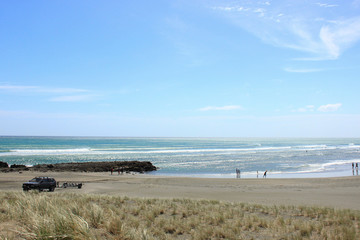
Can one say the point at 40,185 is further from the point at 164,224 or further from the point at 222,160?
the point at 222,160

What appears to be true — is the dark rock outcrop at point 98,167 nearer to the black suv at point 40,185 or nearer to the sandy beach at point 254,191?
the sandy beach at point 254,191

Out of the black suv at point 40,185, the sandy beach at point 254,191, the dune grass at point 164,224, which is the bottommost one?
the sandy beach at point 254,191

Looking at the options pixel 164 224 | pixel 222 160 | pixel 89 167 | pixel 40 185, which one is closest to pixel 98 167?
pixel 89 167

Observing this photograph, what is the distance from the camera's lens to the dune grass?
22.7ft

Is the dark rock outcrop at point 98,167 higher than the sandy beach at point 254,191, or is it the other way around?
the sandy beach at point 254,191

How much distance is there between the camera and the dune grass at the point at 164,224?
6906mm

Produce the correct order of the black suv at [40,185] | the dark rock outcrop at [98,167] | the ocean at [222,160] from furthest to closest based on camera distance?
the dark rock outcrop at [98,167] → the ocean at [222,160] → the black suv at [40,185]

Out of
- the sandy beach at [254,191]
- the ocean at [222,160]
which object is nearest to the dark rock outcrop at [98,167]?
the ocean at [222,160]

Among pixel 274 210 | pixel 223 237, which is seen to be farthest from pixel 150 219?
pixel 274 210

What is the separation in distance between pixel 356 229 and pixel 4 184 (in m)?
30.6

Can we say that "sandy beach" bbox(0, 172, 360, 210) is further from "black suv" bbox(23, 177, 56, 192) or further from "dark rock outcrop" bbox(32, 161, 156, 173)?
"dark rock outcrop" bbox(32, 161, 156, 173)

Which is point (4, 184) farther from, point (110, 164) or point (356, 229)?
point (356, 229)

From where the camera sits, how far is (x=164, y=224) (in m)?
9.60

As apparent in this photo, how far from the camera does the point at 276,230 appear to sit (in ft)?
30.5
